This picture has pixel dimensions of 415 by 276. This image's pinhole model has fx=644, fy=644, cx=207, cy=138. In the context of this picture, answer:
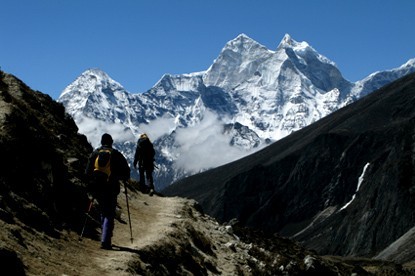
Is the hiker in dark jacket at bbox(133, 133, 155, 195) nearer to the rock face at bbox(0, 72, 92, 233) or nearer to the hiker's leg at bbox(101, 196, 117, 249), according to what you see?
the rock face at bbox(0, 72, 92, 233)

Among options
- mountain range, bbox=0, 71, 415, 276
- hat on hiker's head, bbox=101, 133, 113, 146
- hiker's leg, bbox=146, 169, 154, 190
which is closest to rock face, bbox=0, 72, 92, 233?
mountain range, bbox=0, 71, 415, 276

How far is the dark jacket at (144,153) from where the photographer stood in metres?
29.0

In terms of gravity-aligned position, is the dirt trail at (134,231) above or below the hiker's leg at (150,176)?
below

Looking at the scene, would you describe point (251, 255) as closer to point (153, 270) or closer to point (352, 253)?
point (153, 270)

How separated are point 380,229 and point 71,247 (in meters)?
155

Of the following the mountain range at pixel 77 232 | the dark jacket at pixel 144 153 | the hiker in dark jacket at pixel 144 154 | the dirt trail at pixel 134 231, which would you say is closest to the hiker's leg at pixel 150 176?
the hiker in dark jacket at pixel 144 154

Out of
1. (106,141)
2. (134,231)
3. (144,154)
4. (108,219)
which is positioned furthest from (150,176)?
(108,219)

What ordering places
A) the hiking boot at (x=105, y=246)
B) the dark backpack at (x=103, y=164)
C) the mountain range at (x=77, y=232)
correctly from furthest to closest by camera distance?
the hiking boot at (x=105, y=246) → the dark backpack at (x=103, y=164) → the mountain range at (x=77, y=232)

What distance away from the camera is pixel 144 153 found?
2936cm

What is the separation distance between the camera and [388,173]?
6993 inches

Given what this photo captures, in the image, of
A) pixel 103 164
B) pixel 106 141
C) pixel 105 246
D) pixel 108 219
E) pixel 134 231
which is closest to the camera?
pixel 108 219

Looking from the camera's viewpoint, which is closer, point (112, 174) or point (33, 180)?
point (112, 174)

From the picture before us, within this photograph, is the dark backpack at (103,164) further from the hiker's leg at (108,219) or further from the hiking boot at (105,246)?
the hiking boot at (105,246)

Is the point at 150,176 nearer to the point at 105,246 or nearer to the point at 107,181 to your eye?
the point at 105,246
